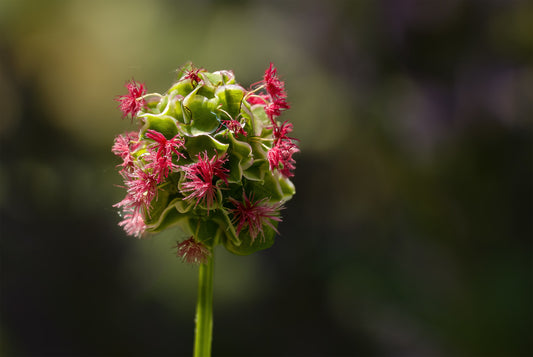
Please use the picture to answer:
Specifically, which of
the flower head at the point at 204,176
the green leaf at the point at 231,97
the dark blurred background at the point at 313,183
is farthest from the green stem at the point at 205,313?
the dark blurred background at the point at 313,183

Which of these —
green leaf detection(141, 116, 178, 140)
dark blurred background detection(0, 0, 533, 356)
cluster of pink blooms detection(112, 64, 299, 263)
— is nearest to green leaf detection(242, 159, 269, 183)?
cluster of pink blooms detection(112, 64, 299, 263)

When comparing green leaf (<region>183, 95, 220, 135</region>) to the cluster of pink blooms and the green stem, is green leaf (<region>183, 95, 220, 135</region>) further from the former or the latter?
the green stem

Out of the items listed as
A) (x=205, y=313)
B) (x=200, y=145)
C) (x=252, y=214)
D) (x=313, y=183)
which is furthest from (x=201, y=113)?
(x=313, y=183)

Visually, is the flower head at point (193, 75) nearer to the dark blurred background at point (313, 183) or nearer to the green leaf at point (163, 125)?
the green leaf at point (163, 125)

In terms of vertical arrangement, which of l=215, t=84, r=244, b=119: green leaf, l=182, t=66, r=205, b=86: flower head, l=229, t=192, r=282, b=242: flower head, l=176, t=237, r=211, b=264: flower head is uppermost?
l=182, t=66, r=205, b=86: flower head

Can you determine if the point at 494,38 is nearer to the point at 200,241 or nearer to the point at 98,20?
the point at 98,20

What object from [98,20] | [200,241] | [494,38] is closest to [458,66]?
[494,38]

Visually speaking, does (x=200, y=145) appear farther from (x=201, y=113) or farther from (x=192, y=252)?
(x=192, y=252)
